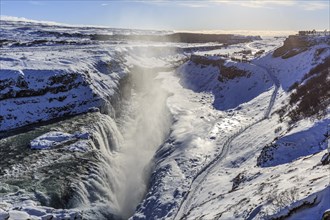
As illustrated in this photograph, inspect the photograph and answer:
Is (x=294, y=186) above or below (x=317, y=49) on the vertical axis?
below

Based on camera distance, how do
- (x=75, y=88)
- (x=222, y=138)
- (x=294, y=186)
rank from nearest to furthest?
(x=294, y=186)
(x=222, y=138)
(x=75, y=88)

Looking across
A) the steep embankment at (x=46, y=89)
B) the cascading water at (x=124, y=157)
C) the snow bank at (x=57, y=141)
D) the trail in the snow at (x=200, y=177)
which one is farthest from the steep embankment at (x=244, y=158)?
the steep embankment at (x=46, y=89)

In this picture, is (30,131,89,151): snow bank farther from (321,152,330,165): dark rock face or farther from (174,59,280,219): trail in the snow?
(321,152,330,165): dark rock face

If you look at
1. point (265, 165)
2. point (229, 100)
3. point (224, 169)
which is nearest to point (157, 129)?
point (229, 100)

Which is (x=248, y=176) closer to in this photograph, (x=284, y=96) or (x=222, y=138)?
(x=222, y=138)

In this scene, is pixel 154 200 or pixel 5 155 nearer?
pixel 154 200

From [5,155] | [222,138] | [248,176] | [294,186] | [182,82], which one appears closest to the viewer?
[294,186]

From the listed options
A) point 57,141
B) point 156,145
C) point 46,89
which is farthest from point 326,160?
point 46,89
